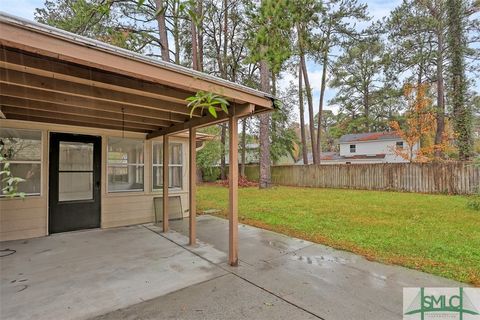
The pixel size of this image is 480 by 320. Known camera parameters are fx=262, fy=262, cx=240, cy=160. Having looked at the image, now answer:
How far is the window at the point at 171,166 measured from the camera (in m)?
6.01

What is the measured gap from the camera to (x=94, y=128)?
16.7ft

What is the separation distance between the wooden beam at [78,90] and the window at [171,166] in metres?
2.75

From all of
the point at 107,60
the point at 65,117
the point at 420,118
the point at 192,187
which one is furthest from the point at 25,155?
the point at 420,118

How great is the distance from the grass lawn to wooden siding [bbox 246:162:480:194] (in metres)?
2.82

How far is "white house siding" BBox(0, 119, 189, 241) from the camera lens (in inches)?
171

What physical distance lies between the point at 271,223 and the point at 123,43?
4.51m

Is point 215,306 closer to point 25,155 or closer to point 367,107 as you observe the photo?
point 25,155

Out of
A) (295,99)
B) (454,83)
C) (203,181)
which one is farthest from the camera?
(295,99)

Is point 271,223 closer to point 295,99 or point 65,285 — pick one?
point 65,285

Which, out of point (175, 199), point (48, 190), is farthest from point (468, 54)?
point (48, 190)

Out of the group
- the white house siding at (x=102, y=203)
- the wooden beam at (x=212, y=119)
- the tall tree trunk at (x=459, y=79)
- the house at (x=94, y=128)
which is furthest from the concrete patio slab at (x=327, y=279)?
the tall tree trunk at (x=459, y=79)

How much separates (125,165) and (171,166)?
1024 millimetres

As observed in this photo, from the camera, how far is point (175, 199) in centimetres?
622

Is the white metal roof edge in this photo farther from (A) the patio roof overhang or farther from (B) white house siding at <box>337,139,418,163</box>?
(B) white house siding at <box>337,139,418,163</box>
